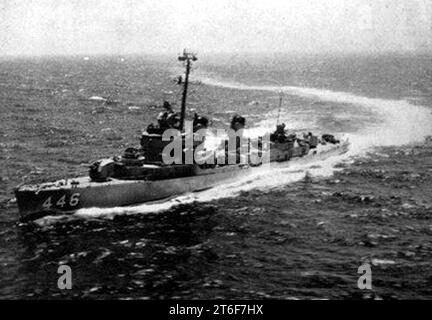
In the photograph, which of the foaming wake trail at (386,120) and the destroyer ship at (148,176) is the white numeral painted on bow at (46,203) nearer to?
the destroyer ship at (148,176)

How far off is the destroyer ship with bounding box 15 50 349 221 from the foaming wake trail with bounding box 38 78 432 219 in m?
0.54

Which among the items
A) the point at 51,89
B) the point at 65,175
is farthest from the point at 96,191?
the point at 51,89

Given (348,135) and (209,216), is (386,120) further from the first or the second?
(209,216)

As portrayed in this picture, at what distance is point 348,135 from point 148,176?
83.9ft

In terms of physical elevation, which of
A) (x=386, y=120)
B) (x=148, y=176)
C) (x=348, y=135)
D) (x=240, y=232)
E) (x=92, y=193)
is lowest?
(x=240, y=232)

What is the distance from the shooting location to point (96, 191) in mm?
23797

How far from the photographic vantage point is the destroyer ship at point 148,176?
23.1 m

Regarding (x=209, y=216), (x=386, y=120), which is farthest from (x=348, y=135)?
(x=209, y=216)

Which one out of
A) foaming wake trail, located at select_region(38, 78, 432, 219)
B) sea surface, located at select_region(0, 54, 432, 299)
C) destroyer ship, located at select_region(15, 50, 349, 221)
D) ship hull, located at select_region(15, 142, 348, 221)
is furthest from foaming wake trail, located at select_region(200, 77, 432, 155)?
ship hull, located at select_region(15, 142, 348, 221)

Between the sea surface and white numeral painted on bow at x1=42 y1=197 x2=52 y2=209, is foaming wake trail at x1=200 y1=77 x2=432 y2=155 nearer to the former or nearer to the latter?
the sea surface

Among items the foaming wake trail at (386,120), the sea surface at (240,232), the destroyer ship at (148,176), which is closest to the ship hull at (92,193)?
the destroyer ship at (148,176)

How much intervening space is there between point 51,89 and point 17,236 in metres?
68.3

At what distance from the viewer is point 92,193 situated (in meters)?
23.7

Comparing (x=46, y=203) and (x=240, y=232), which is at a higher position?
(x=46, y=203)
